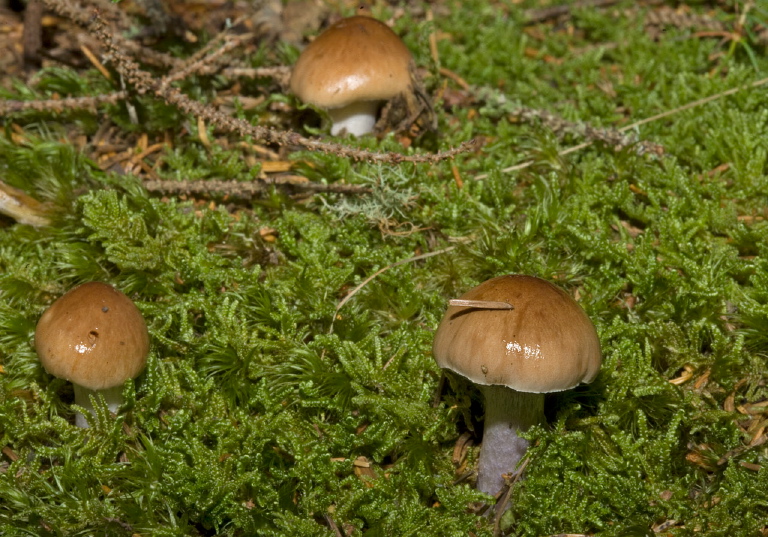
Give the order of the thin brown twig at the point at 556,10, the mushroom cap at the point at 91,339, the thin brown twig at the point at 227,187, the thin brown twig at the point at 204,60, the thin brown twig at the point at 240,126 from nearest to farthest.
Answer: the mushroom cap at the point at 91,339, the thin brown twig at the point at 240,126, the thin brown twig at the point at 227,187, the thin brown twig at the point at 204,60, the thin brown twig at the point at 556,10

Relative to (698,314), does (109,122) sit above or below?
above

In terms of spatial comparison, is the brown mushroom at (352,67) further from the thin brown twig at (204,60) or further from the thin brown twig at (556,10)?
the thin brown twig at (556,10)

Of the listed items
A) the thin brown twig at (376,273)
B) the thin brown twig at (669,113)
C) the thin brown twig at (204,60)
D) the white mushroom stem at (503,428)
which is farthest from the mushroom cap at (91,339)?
the thin brown twig at (669,113)

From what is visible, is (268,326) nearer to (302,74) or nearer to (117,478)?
(117,478)

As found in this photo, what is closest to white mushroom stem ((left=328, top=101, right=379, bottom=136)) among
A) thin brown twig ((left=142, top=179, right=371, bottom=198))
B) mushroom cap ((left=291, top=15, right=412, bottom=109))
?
mushroom cap ((left=291, top=15, right=412, bottom=109))

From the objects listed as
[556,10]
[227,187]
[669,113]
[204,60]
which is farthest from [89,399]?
[556,10]

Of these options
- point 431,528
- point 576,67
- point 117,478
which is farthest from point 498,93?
point 117,478

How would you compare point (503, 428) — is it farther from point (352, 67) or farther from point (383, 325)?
point (352, 67)
